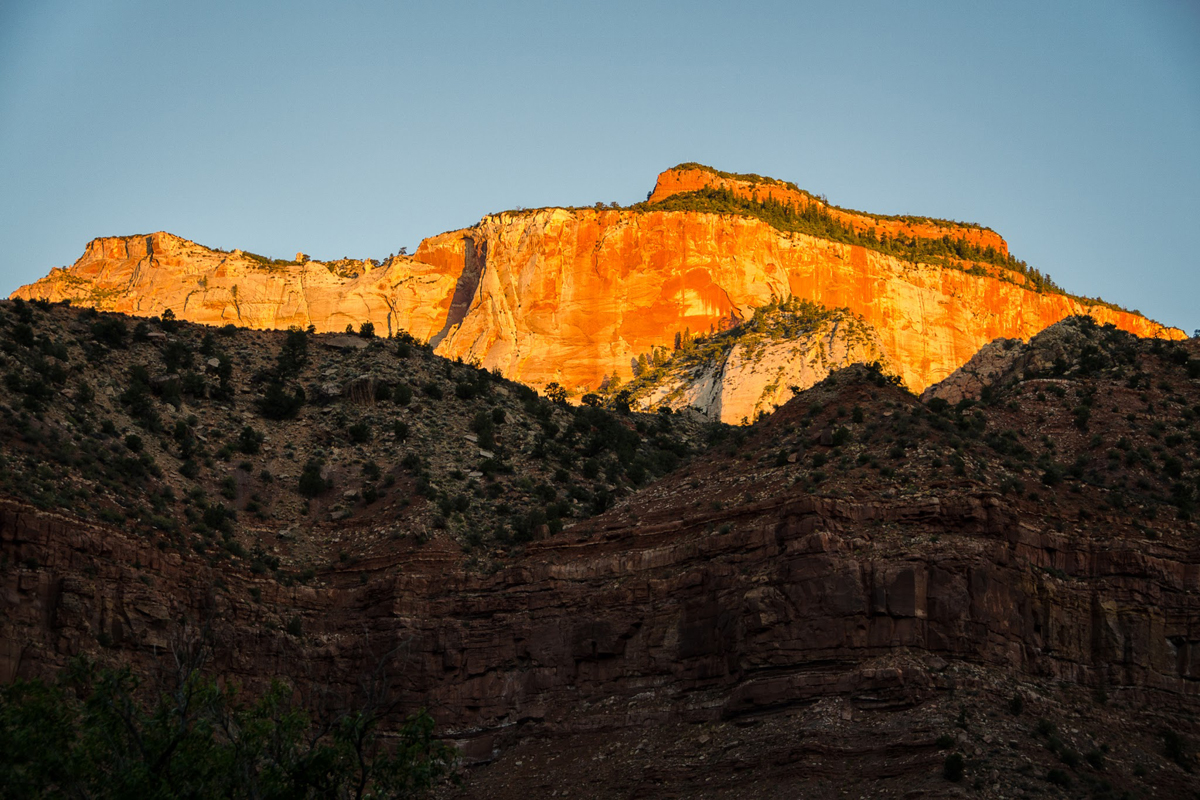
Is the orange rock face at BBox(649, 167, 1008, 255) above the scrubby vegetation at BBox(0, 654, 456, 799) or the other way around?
above

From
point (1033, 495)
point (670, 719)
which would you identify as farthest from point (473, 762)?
point (1033, 495)

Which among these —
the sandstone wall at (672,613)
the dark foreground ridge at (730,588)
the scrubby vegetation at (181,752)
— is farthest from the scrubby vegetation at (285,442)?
the scrubby vegetation at (181,752)

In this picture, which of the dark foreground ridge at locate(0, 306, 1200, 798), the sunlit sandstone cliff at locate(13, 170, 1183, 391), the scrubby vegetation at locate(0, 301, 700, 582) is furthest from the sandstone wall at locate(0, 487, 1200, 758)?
the sunlit sandstone cliff at locate(13, 170, 1183, 391)

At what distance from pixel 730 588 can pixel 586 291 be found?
78.2m

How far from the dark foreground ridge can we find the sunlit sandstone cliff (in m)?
58.4

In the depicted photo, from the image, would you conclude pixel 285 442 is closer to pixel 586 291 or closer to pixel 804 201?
pixel 586 291

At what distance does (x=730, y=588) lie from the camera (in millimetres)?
50969

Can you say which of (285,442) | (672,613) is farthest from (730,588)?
(285,442)

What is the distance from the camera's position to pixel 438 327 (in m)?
132

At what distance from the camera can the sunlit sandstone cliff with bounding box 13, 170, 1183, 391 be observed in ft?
409

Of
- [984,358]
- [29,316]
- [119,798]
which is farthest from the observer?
[984,358]

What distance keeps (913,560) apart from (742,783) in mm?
9133

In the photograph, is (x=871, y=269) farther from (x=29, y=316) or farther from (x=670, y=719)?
(x=670, y=719)

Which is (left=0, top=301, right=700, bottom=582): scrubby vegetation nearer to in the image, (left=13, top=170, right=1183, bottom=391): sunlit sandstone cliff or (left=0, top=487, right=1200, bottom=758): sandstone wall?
(left=0, top=487, right=1200, bottom=758): sandstone wall
